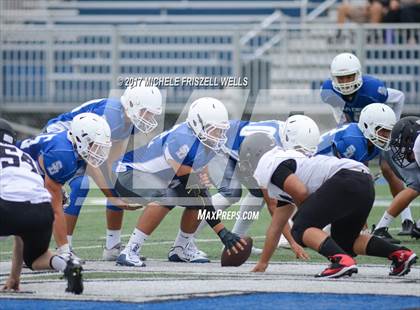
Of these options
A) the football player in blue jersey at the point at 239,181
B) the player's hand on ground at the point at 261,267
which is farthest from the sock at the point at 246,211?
the player's hand on ground at the point at 261,267

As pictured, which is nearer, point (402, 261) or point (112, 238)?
point (402, 261)

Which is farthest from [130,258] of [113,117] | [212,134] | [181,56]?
[181,56]

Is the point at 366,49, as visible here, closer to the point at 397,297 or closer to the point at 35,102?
the point at 35,102

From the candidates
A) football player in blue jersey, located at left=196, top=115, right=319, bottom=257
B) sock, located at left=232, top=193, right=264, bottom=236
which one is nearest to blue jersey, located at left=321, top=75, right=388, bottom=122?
football player in blue jersey, located at left=196, top=115, right=319, bottom=257

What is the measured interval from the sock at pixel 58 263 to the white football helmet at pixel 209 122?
1.94 metres

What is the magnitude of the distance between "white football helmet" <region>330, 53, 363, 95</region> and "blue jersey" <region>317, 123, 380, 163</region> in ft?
5.06

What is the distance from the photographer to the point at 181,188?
28.4 ft

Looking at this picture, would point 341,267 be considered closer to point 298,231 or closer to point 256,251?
point 298,231

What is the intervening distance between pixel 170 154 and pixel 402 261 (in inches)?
79.1

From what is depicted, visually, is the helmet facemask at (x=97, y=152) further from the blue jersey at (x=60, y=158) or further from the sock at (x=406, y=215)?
the sock at (x=406, y=215)

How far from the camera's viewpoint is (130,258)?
852 centimetres

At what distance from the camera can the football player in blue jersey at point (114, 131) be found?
9.04 meters

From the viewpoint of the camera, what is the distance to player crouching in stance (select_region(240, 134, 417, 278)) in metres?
7.52

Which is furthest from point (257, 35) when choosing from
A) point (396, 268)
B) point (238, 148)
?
point (396, 268)
